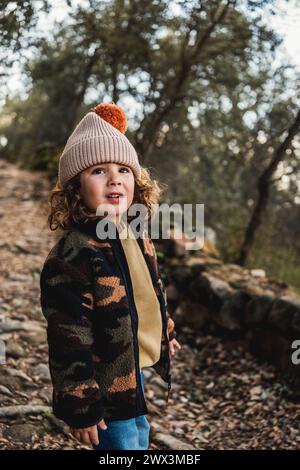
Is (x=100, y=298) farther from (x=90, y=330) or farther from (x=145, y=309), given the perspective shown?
(x=145, y=309)

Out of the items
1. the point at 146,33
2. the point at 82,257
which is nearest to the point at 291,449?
the point at 82,257

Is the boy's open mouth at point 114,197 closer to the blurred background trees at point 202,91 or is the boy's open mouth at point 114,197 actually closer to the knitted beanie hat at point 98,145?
the knitted beanie hat at point 98,145

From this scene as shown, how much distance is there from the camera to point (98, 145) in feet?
7.19

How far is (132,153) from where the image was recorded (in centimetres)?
231

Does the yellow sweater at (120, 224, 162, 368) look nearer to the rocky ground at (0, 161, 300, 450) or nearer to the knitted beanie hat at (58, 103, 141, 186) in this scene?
the knitted beanie hat at (58, 103, 141, 186)

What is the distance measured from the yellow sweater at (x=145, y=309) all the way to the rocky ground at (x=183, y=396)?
Answer: 3.63 feet

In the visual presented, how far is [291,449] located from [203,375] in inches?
52.0

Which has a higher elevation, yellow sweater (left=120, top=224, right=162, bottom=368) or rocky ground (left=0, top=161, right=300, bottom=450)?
yellow sweater (left=120, top=224, right=162, bottom=368)

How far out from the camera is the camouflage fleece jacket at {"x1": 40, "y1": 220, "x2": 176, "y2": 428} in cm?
192

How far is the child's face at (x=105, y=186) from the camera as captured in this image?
2.16m

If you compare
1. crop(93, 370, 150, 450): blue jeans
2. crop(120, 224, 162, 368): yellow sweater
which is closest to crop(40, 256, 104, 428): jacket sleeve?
crop(93, 370, 150, 450): blue jeans

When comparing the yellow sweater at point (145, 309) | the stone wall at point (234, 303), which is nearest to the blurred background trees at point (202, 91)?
the stone wall at point (234, 303)

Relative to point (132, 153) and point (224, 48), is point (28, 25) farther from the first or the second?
point (224, 48)

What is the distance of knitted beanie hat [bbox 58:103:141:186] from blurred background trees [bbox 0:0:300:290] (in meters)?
1.68
